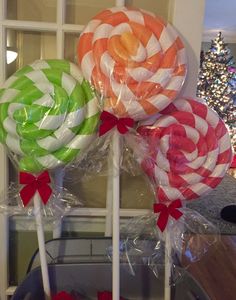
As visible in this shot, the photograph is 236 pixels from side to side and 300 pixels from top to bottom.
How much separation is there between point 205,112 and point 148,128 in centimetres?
16

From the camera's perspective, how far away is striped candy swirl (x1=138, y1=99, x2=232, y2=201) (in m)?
0.87

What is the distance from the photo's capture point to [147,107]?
2.62 ft

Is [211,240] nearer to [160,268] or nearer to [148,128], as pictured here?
[160,268]

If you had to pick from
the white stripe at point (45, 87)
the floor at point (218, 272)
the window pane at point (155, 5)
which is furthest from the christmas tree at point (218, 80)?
the white stripe at point (45, 87)

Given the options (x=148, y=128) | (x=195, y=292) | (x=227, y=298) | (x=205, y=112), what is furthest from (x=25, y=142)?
(x=227, y=298)

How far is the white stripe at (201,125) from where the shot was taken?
875 millimetres

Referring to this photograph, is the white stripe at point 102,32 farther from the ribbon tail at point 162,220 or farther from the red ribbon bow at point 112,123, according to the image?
the ribbon tail at point 162,220

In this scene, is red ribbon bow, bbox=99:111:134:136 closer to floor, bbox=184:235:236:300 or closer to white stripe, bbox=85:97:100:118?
white stripe, bbox=85:97:100:118

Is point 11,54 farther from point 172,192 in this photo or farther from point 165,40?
point 172,192

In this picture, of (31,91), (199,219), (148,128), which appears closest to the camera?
(31,91)

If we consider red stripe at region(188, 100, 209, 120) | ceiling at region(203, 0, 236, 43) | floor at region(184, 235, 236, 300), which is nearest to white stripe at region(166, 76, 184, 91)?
red stripe at region(188, 100, 209, 120)

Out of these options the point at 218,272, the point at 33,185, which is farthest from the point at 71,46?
the point at 218,272

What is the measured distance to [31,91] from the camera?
0.79 m

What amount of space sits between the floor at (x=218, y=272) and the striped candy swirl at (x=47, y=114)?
1095mm
